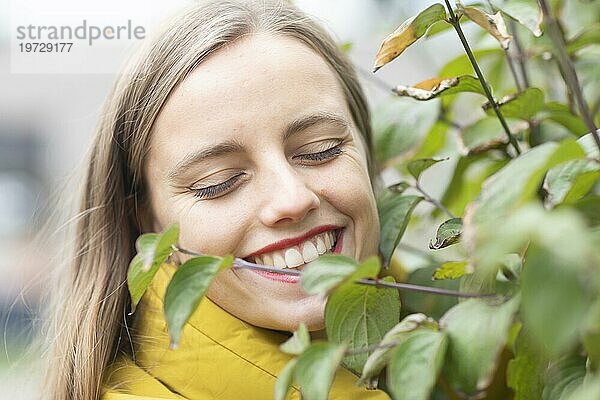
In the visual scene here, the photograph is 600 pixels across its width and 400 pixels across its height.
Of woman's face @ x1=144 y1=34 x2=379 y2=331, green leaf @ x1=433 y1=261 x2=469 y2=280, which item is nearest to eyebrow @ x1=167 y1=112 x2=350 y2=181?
woman's face @ x1=144 y1=34 x2=379 y2=331

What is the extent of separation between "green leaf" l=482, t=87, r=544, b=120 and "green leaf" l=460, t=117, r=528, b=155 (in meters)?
0.05

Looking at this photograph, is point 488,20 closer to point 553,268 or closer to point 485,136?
point 485,136

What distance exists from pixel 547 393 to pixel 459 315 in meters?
0.13

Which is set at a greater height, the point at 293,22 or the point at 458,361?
the point at 293,22

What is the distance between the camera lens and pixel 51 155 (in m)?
1.18

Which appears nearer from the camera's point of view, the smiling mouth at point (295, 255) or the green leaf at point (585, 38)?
the smiling mouth at point (295, 255)

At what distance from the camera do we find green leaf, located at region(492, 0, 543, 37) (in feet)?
2.45

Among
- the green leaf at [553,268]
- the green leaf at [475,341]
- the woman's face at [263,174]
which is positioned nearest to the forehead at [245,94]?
the woman's face at [263,174]

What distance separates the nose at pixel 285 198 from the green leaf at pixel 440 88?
0.13m

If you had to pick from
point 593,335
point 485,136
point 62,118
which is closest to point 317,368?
point 593,335

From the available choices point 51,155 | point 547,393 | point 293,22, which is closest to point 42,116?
point 51,155

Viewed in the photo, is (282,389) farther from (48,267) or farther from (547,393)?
(48,267)

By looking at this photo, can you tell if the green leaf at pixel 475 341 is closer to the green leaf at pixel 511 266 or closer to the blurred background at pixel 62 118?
the green leaf at pixel 511 266

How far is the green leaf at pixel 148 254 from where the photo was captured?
1.81 feet
